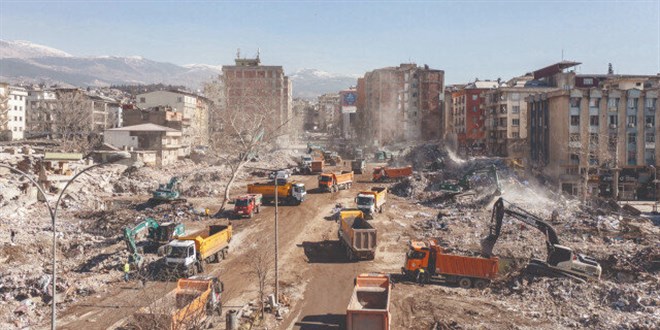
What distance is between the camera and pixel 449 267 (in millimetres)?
24016

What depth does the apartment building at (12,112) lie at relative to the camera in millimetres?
90750

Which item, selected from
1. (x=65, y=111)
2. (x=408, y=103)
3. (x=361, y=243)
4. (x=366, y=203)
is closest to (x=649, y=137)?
(x=366, y=203)

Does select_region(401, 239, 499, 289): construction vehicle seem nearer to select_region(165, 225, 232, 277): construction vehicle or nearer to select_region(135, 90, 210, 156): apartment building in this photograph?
select_region(165, 225, 232, 277): construction vehicle

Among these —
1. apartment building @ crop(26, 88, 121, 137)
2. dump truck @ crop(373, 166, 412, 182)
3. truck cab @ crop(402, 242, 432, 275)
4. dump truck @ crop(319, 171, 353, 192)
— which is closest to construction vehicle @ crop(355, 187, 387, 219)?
dump truck @ crop(319, 171, 353, 192)

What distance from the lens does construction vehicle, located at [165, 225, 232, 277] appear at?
24328 millimetres

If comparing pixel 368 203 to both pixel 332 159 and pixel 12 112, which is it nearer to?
pixel 332 159

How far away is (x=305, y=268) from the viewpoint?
2700 cm

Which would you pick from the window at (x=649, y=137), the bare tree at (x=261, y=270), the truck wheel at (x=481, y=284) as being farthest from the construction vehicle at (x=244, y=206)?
the window at (x=649, y=137)

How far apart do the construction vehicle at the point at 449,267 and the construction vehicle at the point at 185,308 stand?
9.02 meters

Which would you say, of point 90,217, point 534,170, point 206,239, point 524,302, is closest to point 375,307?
point 524,302

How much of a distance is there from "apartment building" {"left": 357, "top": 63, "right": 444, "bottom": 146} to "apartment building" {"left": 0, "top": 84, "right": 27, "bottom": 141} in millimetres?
69028

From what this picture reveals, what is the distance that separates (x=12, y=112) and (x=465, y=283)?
337ft

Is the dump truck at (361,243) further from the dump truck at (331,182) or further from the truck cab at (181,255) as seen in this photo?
the dump truck at (331,182)

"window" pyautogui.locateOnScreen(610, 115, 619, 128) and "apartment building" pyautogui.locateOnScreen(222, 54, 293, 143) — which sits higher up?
"apartment building" pyautogui.locateOnScreen(222, 54, 293, 143)
